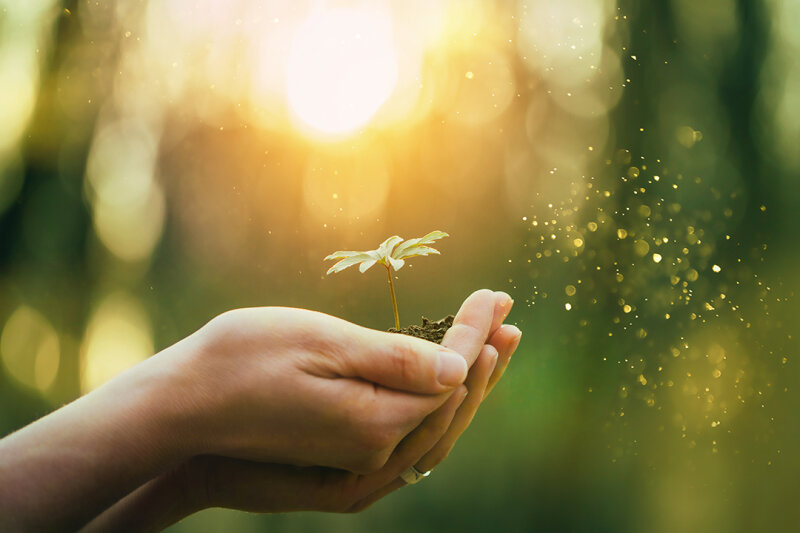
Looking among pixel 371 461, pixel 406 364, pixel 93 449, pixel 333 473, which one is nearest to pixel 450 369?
pixel 406 364

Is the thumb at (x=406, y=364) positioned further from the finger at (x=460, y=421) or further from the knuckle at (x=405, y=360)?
the finger at (x=460, y=421)

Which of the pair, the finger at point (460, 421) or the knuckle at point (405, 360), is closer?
the knuckle at point (405, 360)

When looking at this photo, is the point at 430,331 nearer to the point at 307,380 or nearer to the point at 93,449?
the point at 307,380

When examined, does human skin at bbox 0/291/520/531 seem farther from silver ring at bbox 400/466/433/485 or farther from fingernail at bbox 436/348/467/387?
silver ring at bbox 400/466/433/485

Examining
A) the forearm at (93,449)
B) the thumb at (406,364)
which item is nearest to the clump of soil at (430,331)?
the thumb at (406,364)

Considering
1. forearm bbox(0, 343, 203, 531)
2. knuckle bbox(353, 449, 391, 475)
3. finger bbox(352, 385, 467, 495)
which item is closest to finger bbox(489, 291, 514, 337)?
finger bbox(352, 385, 467, 495)

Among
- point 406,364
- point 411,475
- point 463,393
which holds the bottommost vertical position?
point 411,475

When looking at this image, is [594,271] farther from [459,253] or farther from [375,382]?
[375,382]
